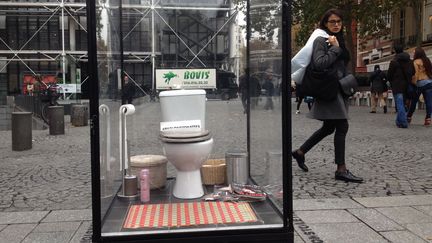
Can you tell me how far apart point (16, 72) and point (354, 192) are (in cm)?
2773

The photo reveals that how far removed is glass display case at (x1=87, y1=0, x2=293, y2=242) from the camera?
10.7 feet

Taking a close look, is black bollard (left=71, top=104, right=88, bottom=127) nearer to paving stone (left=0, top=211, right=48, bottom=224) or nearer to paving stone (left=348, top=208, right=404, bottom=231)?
paving stone (left=0, top=211, right=48, bottom=224)

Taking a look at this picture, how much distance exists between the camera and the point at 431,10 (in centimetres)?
3045

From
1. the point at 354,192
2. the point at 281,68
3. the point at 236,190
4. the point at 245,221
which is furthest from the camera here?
the point at 354,192

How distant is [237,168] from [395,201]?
164 centimetres

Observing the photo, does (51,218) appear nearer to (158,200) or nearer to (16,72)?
(158,200)

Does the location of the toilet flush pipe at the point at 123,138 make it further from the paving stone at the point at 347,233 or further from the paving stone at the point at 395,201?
the paving stone at the point at 395,201

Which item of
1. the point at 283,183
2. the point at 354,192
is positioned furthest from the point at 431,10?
the point at 283,183

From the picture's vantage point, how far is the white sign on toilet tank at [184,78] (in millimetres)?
5363

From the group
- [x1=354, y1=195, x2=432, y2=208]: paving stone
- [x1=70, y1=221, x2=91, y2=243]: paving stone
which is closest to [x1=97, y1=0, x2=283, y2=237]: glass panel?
[x1=70, y1=221, x2=91, y2=243]: paving stone

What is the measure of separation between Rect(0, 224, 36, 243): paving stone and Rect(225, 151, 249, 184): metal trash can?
192cm

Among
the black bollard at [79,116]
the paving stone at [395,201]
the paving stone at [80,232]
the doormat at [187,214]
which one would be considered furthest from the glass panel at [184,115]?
the black bollard at [79,116]

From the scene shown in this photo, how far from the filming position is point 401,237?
3699 mm

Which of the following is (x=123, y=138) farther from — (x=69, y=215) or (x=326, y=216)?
(x=326, y=216)
